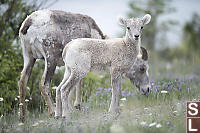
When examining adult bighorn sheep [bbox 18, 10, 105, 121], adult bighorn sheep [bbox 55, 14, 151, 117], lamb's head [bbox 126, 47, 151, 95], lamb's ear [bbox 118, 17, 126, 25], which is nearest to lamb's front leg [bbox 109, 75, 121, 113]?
adult bighorn sheep [bbox 55, 14, 151, 117]

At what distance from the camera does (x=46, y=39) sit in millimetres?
7117

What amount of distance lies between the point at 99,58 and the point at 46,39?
1482mm

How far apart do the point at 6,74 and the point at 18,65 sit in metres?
0.44

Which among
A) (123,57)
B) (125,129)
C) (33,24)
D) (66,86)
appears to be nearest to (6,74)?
(33,24)

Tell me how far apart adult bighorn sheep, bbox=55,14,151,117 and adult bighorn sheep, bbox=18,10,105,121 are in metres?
0.78

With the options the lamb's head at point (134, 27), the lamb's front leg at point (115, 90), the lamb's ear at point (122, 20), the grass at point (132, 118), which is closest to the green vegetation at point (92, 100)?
the grass at point (132, 118)

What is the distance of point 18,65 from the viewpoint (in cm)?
940

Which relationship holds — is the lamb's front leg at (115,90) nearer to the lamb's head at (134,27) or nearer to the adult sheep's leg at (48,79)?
the lamb's head at (134,27)

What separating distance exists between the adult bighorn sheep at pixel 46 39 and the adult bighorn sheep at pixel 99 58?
2.57 ft

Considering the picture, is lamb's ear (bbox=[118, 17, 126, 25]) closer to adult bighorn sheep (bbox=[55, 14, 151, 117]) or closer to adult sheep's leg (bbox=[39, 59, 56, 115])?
adult bighorn sheep (bbox=[55, 14, 151, 117])

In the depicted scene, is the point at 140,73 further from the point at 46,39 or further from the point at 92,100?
the point at 46,39

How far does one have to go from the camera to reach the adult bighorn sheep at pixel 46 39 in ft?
23.4

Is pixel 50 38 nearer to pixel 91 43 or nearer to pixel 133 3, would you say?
pixel 91 43

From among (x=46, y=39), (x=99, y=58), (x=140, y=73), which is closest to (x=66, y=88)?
(x=99, y=58)
